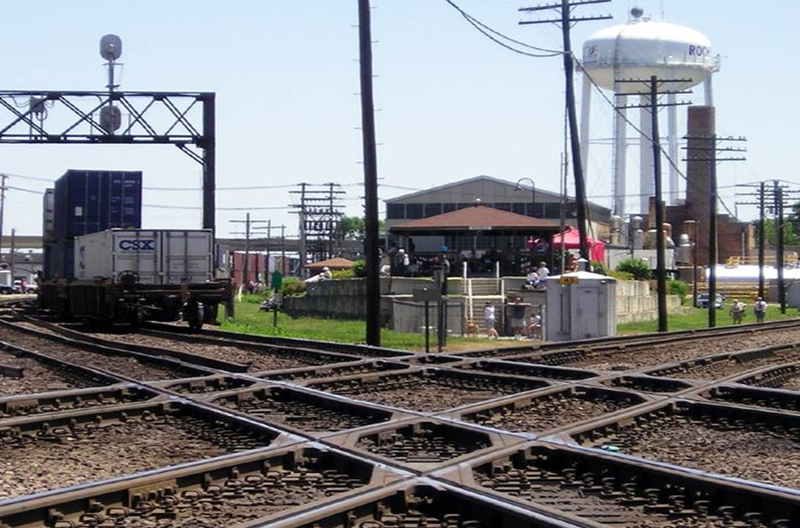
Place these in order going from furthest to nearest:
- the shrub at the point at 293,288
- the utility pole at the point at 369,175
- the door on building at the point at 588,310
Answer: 1. the shrub at the point at 293,288
2. the door on building at the point at 588,310
3. the utility pole at the point at 369,175

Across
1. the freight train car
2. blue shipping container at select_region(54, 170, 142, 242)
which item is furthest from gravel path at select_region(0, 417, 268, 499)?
blue shipping container at select_region(54, 170, 142, 242)

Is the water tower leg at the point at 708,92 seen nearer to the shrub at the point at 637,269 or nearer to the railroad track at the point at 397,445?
the shrub at the point at 637,269

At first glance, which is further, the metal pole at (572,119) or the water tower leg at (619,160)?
the water tower leg at (619,160)

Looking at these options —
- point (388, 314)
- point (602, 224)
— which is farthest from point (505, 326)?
point (602, 224)

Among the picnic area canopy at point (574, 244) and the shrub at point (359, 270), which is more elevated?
the picnic area canopy at point (574, 244)

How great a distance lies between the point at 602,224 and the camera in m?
87.8

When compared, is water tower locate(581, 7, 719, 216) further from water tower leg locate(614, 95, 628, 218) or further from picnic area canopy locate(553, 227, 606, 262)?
picnic area canopy locate(553, 227, 606, 262)

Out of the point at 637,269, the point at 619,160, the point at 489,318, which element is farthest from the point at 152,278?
the point at 619,160

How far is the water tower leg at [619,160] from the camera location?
3595 inches

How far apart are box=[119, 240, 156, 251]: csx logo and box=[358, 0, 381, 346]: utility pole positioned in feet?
22.8

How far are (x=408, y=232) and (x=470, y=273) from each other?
3107mm

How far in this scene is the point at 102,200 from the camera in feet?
105

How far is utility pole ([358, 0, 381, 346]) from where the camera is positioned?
23.1 m

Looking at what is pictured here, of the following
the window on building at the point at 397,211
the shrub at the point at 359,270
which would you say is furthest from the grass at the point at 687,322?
the window on building at the point at 397,211
